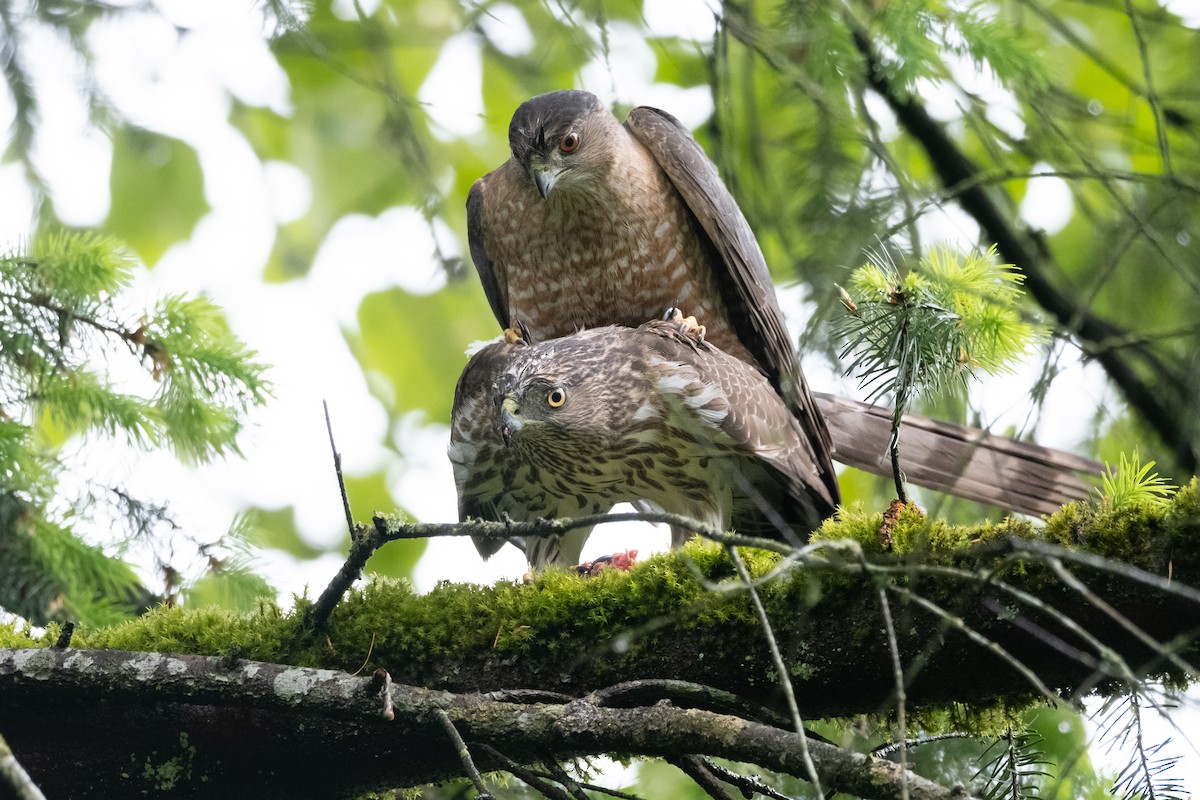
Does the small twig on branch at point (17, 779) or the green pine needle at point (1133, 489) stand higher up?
the green pine needle at point (1133, 489)

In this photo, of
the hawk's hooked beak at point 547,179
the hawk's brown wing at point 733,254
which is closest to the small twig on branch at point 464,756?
the hawk's brown wing at point 733,254

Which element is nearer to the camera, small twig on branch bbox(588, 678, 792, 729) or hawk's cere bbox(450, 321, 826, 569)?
small twig on branch bbox(588, 678, 792, 729)

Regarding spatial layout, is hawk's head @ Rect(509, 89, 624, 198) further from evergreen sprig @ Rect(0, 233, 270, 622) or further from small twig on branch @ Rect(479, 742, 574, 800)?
small twig on branch @ Rect(479, 742, 574, 800)

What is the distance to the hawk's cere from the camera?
3480 millimetres

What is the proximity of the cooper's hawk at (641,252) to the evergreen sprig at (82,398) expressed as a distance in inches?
47.6

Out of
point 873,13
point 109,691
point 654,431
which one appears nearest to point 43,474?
point 109,691

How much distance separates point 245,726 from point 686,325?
6.53 feet

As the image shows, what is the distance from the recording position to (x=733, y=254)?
413 cm

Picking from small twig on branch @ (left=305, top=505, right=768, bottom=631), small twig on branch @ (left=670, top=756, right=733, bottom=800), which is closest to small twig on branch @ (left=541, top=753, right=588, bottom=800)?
small twig on branch @ (left=670, top=756, right=733, bottom=800)

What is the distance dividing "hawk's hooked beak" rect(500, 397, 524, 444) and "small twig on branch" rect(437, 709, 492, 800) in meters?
1.17

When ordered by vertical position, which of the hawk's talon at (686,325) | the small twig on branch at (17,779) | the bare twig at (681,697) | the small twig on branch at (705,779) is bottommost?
the small twig on branch at (17,779)

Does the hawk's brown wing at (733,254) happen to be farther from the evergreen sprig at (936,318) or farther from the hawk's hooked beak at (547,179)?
the evergreen sprig at (936,318)

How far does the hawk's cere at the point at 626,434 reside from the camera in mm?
3480

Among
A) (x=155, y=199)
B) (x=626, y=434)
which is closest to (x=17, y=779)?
(x=626, y=434)
